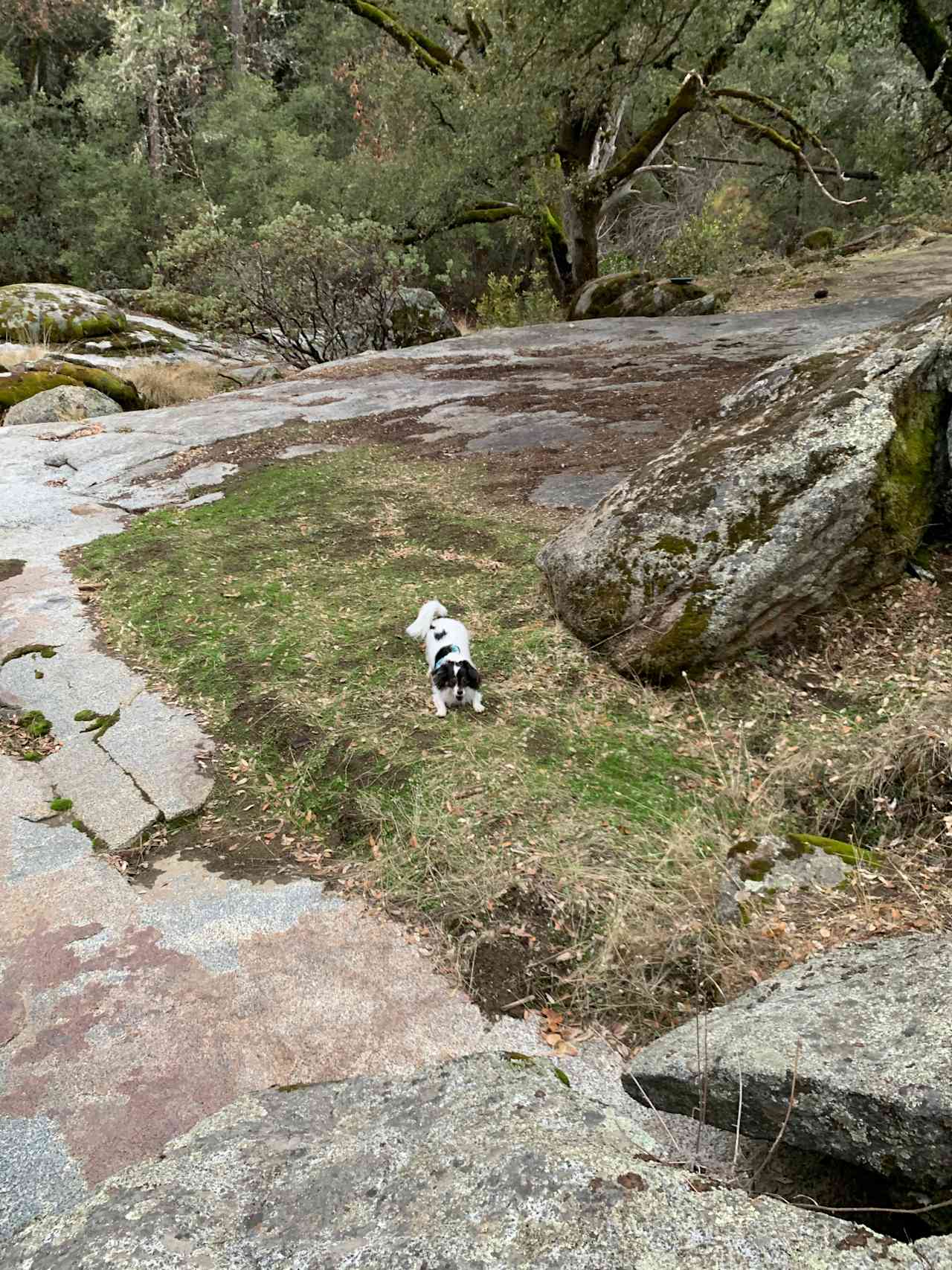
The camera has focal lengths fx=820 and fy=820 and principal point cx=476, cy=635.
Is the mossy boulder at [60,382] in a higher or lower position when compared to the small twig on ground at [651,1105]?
higher

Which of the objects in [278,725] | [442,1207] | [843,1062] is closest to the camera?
[442,1207]

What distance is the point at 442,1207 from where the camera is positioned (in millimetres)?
1562

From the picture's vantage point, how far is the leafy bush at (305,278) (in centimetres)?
1438

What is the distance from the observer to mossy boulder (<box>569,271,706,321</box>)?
16000mm

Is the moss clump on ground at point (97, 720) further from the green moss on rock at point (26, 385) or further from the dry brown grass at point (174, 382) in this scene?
the dry brown grass at point (174, 382)

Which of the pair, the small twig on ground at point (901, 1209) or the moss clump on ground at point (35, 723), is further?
the moss clump on ground at point (35, 723)

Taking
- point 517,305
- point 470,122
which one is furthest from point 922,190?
point 517,305

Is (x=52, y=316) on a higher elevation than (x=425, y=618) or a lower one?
higher

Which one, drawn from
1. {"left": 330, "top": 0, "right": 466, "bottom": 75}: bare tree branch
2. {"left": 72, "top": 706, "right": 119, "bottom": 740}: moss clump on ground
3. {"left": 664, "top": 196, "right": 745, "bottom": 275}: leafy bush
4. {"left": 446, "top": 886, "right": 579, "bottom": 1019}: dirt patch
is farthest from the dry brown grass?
{"left": 446, "top": 886, "right": 579, "bottom": 1019}: dirt patch

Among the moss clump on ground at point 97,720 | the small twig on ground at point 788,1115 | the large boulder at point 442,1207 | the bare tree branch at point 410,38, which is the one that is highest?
the bare tree branch at point 410,38

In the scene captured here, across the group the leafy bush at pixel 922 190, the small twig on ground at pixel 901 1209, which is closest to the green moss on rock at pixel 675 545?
the small twig on ground at pixel 901 1209

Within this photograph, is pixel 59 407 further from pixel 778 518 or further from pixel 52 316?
pixel 778 518

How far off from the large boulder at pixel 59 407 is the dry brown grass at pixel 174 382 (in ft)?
4.52

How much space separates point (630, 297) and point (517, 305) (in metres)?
3.96
